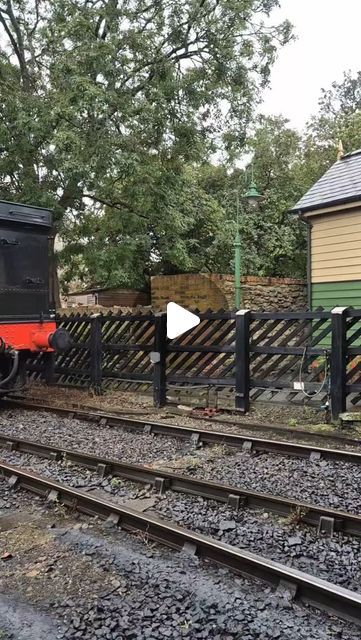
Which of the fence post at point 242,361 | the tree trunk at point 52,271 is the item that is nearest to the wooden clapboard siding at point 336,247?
the fence post at point 242,361

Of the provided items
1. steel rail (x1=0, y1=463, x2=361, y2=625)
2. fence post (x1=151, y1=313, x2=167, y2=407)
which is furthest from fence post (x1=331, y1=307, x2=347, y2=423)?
steel rail (x1=0, y1=463, x2=361, y2=625)

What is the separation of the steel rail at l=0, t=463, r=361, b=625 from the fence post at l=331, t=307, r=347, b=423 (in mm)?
3568

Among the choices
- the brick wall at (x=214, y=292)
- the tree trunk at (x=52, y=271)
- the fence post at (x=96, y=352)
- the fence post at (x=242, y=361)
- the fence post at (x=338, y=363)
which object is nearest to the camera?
the fence post at (x=338, y=363)

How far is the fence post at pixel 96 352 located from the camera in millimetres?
9273

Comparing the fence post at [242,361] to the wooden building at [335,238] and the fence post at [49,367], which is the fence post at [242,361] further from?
the wooden building at [335,238]

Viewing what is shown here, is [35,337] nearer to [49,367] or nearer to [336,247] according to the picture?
[49,367]

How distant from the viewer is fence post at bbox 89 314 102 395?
9.27 metres

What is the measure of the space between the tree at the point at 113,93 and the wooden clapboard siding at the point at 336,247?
346 cm

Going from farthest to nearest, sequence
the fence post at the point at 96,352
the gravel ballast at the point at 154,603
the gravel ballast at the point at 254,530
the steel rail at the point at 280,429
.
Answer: the fence post at the point at 96,352 < the steel rail at the point at 280,429 < the gravel ballast at the point at 254,530 < the gravel ballast at the point at 154,603

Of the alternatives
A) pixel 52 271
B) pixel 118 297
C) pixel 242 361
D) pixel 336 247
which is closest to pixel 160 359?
pixel 242 361

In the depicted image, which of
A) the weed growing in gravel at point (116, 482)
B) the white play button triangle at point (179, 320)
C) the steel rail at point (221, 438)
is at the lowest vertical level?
the weed growing in gravel at point (116, 482)

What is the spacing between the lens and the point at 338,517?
374cm

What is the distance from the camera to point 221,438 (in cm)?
603

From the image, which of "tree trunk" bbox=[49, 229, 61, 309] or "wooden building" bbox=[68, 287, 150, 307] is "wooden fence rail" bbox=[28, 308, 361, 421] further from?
"wooden building" bbox=[68, 287, 150, 307]
